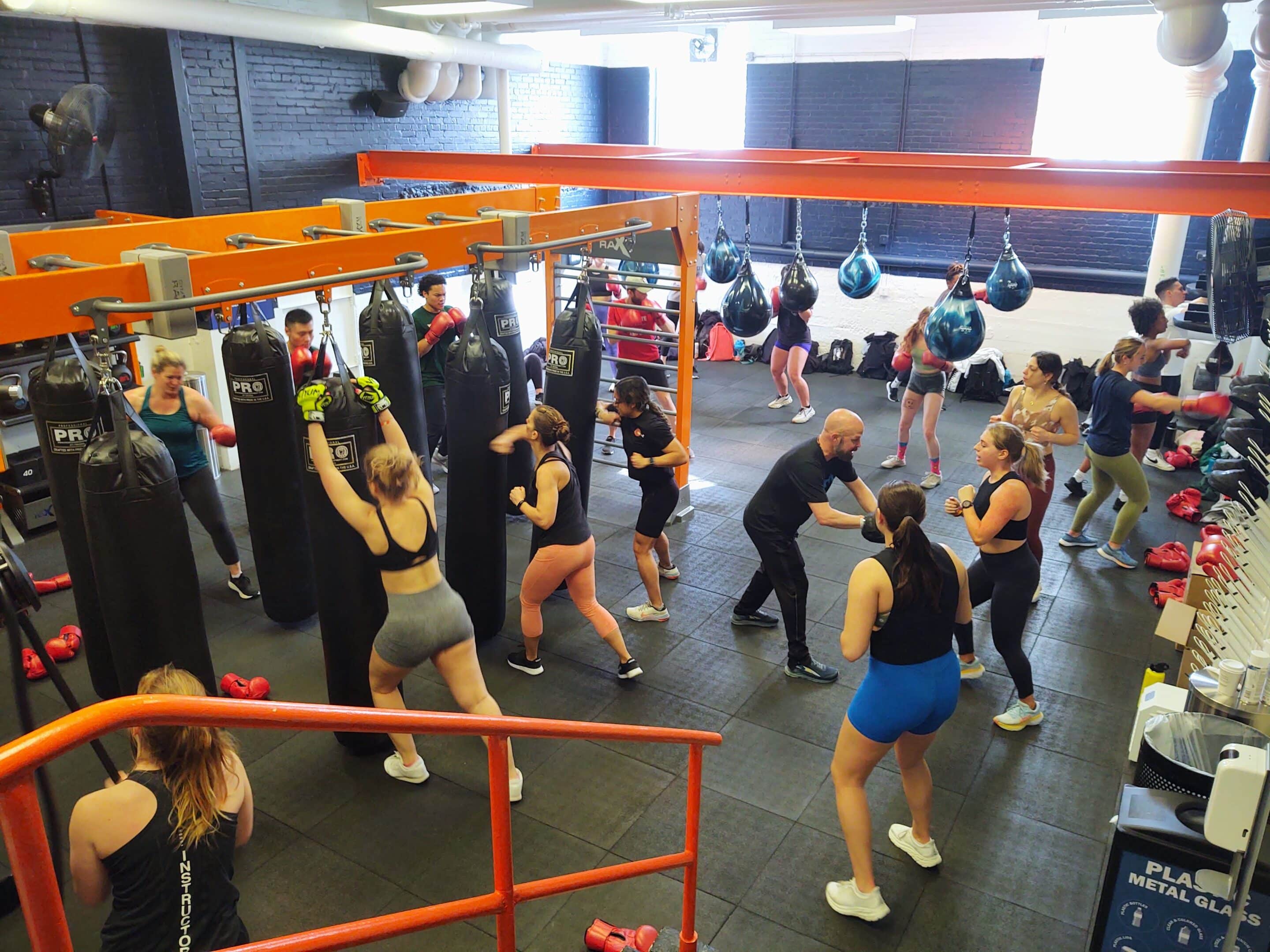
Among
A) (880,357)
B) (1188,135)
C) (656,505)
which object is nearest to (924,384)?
(656,505)

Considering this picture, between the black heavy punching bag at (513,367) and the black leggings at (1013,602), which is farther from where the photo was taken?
the black heavy punching bag at (513,367)

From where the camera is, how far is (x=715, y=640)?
4992mm

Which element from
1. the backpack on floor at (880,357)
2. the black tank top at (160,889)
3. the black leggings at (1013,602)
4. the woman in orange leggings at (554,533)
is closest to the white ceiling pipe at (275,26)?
the woman in orange leggings at (554,533)

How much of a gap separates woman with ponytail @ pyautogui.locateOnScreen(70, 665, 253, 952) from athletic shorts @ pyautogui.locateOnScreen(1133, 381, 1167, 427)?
6.16 meters

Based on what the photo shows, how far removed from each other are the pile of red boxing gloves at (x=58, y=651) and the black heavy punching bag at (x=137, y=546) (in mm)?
A: 2303

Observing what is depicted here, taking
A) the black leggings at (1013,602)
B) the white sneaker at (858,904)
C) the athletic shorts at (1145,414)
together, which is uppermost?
the athletic shorts at (1145,414)

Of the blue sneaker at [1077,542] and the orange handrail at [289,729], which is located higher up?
the orange handrail at [289,729]

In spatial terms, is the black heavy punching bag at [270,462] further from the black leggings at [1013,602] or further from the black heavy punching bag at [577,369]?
the black leggings at [1013,602]

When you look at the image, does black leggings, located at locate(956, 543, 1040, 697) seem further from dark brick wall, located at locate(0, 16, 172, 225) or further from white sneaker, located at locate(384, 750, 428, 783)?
dark brick wall, located at locate(0, 16, 172, 225)

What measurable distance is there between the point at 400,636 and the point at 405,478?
60cm

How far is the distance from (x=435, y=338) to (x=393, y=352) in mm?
2547

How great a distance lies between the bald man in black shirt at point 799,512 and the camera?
4226 millimetres

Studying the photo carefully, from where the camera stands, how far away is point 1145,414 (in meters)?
6.28

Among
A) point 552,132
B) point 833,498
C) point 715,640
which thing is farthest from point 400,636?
point 552,132
